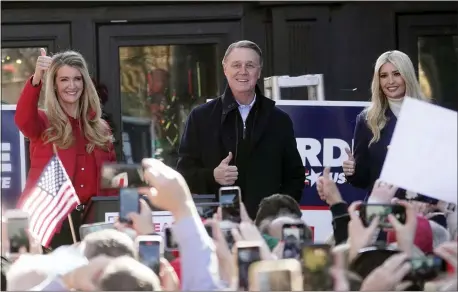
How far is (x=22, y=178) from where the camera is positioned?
893 cm

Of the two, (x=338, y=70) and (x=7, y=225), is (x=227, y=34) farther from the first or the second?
(x=7, y=225)

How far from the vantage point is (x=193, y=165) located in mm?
7500

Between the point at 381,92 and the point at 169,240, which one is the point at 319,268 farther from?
the point at 381,92

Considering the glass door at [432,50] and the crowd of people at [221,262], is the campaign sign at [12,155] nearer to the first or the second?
the glass door at [432,50]

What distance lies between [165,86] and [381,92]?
2.77m

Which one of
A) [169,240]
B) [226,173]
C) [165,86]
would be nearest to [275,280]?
[169,240]

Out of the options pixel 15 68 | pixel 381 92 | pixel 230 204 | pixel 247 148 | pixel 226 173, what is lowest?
pixel 230 204

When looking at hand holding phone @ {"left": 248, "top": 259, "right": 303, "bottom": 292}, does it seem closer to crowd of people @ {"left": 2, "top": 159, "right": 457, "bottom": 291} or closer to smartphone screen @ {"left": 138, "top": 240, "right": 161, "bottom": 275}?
crowd of people @ {"left": 2, "top": 159, "right": 457, "bottom": 291}

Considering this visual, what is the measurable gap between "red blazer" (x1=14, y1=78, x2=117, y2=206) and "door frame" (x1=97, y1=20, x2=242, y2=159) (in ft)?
8.35

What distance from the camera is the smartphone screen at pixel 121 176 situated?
21.3 feet

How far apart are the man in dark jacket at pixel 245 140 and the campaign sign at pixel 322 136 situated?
1065 mm

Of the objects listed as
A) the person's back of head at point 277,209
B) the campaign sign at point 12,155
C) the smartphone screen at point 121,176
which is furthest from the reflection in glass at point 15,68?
the person's back of head at point 277,209

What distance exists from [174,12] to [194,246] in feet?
16.4

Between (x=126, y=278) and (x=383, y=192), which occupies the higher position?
(x=383, y=192)
